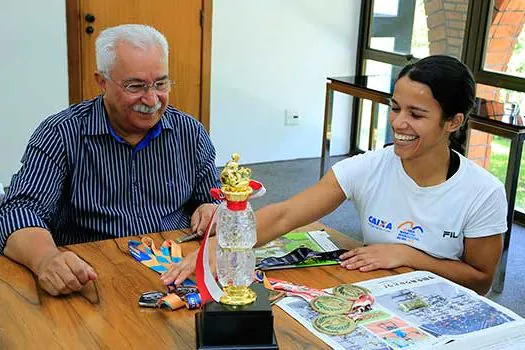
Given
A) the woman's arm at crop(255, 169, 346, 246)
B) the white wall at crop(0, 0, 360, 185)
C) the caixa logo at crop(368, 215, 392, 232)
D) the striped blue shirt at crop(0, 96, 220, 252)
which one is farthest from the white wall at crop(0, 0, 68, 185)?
the caixa logo at crop(368, 215, 392, 232)

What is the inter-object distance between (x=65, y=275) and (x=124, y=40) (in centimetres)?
72

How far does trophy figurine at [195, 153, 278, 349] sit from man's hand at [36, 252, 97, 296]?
30cm

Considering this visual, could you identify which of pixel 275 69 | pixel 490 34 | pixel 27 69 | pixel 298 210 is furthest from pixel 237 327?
pixel 275 69

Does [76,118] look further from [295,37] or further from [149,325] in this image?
[295,37]

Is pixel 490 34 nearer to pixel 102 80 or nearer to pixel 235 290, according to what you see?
pixel 102 80

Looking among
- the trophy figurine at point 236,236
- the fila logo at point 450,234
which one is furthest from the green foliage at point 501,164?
the trophy figurine at point 236,236

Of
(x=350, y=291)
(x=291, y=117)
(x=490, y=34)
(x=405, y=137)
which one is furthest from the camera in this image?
(x=291, y=117)

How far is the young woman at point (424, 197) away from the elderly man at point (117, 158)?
1.31 feet

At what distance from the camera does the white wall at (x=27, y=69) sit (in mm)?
3861

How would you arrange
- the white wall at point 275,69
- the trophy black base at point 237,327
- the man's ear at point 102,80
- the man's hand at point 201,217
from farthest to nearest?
the white wall at point 275,69 < the man's ear at point 102,80 < the man's hand at point 201,217 < the trophy black base at point 237,327

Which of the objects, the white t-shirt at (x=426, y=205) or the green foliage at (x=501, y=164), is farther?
the green foliage at (x=501, y=164)

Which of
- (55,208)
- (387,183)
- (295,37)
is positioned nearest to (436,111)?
(387,183)

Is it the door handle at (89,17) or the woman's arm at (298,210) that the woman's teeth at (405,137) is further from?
the door handle at (89,17)

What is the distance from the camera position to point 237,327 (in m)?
1.13
